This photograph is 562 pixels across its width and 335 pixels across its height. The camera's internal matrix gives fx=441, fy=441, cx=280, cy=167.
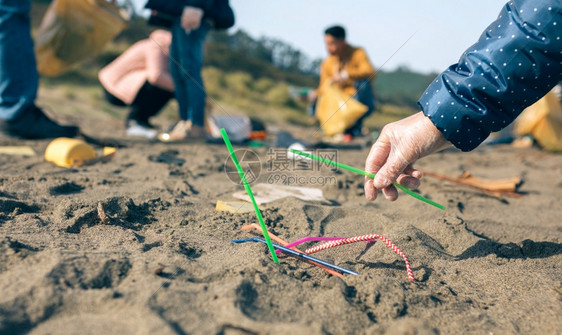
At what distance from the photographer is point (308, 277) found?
129 centimetres

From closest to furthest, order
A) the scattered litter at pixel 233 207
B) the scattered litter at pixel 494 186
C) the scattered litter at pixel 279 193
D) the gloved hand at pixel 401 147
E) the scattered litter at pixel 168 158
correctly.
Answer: the gloved hand at pixel 401 147, the scattered litter at pixel 233 207, the scattered litter at pixel 279 193, the scattered litter at pixel 494 186, the scattered litter at pixel 168 158

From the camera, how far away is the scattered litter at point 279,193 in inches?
82.4

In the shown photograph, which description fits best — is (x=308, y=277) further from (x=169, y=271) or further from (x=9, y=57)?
(x=9, y=57)

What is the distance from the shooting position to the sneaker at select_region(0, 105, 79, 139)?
2.99 meters

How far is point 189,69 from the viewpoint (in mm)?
3566

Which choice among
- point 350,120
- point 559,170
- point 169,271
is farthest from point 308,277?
point 350,120

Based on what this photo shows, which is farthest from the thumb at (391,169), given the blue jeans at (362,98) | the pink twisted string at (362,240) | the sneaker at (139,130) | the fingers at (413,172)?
the blue jeans at (362,98)

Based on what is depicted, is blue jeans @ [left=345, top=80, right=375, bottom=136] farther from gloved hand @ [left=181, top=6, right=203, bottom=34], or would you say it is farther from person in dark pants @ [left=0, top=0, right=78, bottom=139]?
person in dark pants @ [left=0, top=0, right=78, bottom=139]

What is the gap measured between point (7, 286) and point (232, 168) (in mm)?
1823

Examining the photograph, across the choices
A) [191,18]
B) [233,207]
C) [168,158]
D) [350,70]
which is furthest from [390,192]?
[350,70]

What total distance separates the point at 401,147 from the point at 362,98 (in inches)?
184

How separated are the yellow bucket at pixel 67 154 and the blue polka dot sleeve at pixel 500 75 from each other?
78.3 inches

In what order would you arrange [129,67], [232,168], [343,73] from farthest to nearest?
1. [343,73]
2. [129,67]
3. [232,168]

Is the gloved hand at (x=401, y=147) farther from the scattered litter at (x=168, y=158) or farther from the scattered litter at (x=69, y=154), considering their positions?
A: the scattered litter at (x=69, y=154)
